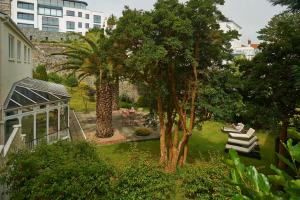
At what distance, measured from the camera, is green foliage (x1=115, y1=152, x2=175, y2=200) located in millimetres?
8984

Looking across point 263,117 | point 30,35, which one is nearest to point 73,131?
point 263,117

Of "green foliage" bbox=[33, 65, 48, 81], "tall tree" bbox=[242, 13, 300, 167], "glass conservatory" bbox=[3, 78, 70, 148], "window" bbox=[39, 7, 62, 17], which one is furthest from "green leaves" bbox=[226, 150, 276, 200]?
"window" bbox=[39, 7, 62, 17]

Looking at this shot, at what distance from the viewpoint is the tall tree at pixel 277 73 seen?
1248cm

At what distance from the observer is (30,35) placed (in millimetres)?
59219

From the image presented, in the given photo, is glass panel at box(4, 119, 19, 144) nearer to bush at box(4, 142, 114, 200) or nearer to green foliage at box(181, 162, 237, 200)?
bush at box(4, 142, 114, 200)

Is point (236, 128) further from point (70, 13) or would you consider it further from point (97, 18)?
point (97, 18)

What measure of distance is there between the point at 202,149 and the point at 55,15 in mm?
85384

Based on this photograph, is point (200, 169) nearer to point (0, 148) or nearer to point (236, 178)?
point (0, 148)

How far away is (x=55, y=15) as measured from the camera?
94250mm

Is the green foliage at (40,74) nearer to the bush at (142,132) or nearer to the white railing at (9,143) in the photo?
the bush at (142,132)

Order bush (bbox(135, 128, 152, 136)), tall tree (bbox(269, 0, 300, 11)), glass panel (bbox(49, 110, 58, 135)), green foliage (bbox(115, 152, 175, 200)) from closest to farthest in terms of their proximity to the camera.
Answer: green foliage (bbox(115, 152, 175, 200)), tall tree (bbox(269, 0, 300, 11)), glass panel (bbox(49, 110, 58, 135)), bush (bbox(135, 128, 152, 136))

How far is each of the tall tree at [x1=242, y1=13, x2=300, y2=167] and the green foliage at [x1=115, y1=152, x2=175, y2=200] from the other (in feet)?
18.7

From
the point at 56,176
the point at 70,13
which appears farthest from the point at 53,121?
the point at 70,13

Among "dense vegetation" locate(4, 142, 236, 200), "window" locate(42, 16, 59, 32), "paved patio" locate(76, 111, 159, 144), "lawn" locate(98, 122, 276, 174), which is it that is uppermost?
"window" locate(42, 16, 59, 32)
